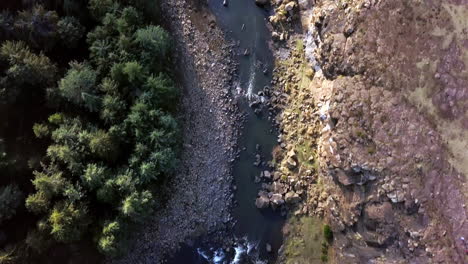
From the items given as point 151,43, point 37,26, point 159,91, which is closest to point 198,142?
point 159,91

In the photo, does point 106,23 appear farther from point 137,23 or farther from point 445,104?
point 445,104

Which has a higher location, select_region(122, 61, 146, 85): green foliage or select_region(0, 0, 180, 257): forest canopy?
select_region(122, 61, 146, 85): green foliage

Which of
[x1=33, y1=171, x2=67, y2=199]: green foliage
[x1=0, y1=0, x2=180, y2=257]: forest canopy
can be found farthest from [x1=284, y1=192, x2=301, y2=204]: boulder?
[x1=33, y1=171, x2=67, y2=199]: green foliage

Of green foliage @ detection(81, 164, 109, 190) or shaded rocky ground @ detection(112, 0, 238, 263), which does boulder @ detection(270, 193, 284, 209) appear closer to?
shaded rocky ground @ detection(112, 0, 238, 263)

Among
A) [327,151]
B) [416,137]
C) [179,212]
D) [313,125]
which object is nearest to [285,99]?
[313,125]

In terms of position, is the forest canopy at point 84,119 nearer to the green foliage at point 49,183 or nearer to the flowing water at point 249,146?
the green foliage at point 49,183

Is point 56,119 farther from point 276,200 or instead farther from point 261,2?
point 261,2

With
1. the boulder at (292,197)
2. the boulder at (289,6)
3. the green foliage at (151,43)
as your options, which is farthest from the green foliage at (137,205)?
the boulder at (289,6)
